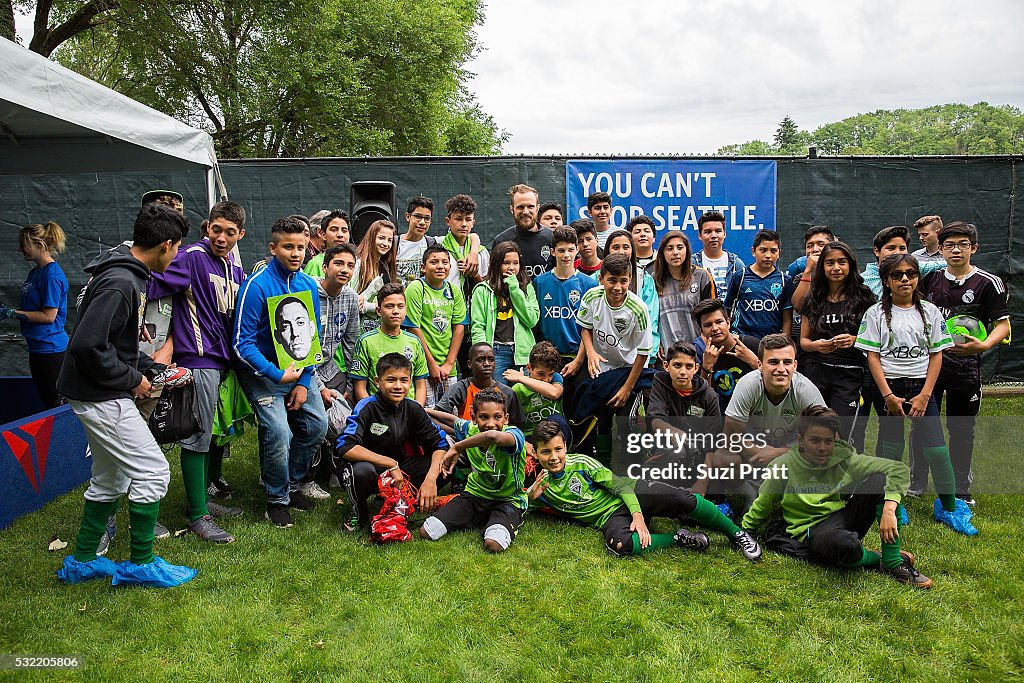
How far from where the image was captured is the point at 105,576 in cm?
338

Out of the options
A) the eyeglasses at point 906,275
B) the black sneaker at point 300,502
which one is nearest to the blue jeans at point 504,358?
the black sneaker at point 300,502

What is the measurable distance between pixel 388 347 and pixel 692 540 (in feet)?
7.14

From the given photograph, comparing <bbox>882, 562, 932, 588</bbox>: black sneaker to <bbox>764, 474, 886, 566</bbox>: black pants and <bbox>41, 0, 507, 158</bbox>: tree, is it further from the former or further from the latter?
<bbox>41, 0, 507, 158</bbox>: tree

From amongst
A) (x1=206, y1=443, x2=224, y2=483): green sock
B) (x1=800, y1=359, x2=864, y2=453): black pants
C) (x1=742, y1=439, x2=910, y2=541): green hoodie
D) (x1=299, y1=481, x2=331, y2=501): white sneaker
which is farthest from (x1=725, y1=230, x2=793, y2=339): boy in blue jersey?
(x1=206, y1=443, x2=224, y2=483): green sock

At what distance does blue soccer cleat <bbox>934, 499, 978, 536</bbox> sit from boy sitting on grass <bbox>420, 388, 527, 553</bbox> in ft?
7.95

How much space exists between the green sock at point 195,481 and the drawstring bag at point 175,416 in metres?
0.27

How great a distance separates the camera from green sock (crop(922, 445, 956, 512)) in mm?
4078

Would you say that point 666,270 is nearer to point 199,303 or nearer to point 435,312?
point 435,312

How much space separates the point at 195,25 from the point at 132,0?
7.35 ft

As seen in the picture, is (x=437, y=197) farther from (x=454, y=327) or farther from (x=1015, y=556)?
(x=1015, y=556)

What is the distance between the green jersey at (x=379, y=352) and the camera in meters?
4.55

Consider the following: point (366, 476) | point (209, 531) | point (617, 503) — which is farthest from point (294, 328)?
point (617, 503)

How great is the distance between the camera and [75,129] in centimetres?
496

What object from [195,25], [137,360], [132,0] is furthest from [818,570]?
[195,25]
